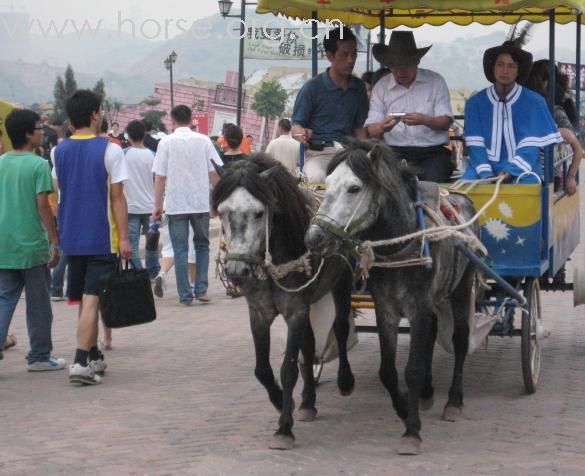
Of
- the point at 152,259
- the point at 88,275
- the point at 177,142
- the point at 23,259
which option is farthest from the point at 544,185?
the point at 152,259

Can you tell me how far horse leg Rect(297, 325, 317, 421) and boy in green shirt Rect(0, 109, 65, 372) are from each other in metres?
2.51

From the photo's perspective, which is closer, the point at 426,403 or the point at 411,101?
the point at 426,403

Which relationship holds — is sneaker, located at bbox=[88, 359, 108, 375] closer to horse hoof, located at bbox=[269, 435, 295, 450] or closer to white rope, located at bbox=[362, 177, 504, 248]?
horse hoof, located at bbox=[269, 435, 295, 450]

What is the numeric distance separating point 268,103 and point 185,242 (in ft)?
230

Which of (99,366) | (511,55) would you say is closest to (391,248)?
(511,55)

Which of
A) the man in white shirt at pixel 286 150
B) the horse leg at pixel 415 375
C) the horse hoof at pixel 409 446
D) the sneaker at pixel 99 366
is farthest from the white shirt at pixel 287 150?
the horse hoof at pixel 409 446

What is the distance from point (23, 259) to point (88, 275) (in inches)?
24.2

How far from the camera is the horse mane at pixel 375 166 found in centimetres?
658

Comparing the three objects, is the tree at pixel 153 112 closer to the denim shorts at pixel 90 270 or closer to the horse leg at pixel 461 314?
the denim shorts at pixel 90 270

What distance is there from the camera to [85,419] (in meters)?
7.62

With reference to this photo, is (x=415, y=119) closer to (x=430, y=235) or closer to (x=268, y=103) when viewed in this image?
(x=430, y=235)

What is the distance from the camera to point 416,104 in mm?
8477

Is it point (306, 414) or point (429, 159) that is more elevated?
point (429, 159)

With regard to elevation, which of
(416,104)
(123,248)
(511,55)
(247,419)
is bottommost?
(247,419)
